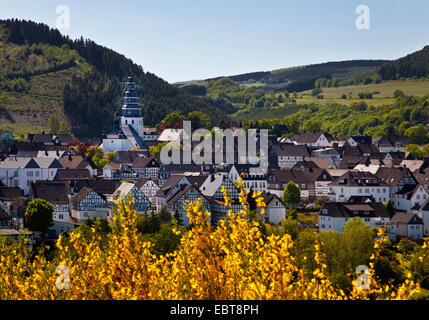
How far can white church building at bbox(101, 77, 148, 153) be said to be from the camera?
129m

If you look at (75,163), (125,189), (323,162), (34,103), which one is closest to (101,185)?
(125,189)

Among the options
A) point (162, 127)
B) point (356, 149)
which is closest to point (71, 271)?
point (356, 149)

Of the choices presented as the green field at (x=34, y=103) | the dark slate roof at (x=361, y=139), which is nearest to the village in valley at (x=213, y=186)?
the dark slate roof at (x=361, y=139)

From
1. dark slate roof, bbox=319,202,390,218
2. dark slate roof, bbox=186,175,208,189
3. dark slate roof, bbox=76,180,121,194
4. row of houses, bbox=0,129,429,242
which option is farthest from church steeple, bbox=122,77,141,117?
dark slate roof, bbox=319,202,390,218

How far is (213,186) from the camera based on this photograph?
2987 inches

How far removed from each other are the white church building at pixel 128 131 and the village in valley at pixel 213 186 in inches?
12.1

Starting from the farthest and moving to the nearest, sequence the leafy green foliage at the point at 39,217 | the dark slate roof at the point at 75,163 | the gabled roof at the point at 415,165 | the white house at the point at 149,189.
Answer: the gabled roof at the point at 415,165, the dark slate roof at the point at 75,163, the white house at the point at 149,189, the leafy green foliage at the point at 39,217

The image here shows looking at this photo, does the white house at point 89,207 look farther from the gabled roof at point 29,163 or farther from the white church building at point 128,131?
the white church building at point 128,131

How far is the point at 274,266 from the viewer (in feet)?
52.8

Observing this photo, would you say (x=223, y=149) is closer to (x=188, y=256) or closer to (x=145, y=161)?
(x=145, y=161)

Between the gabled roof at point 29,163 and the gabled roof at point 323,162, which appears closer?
the gabled roof at point 29,163

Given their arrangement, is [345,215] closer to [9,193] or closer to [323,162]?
[9,193]

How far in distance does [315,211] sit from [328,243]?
858 inches

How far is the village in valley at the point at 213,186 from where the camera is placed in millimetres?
70562
